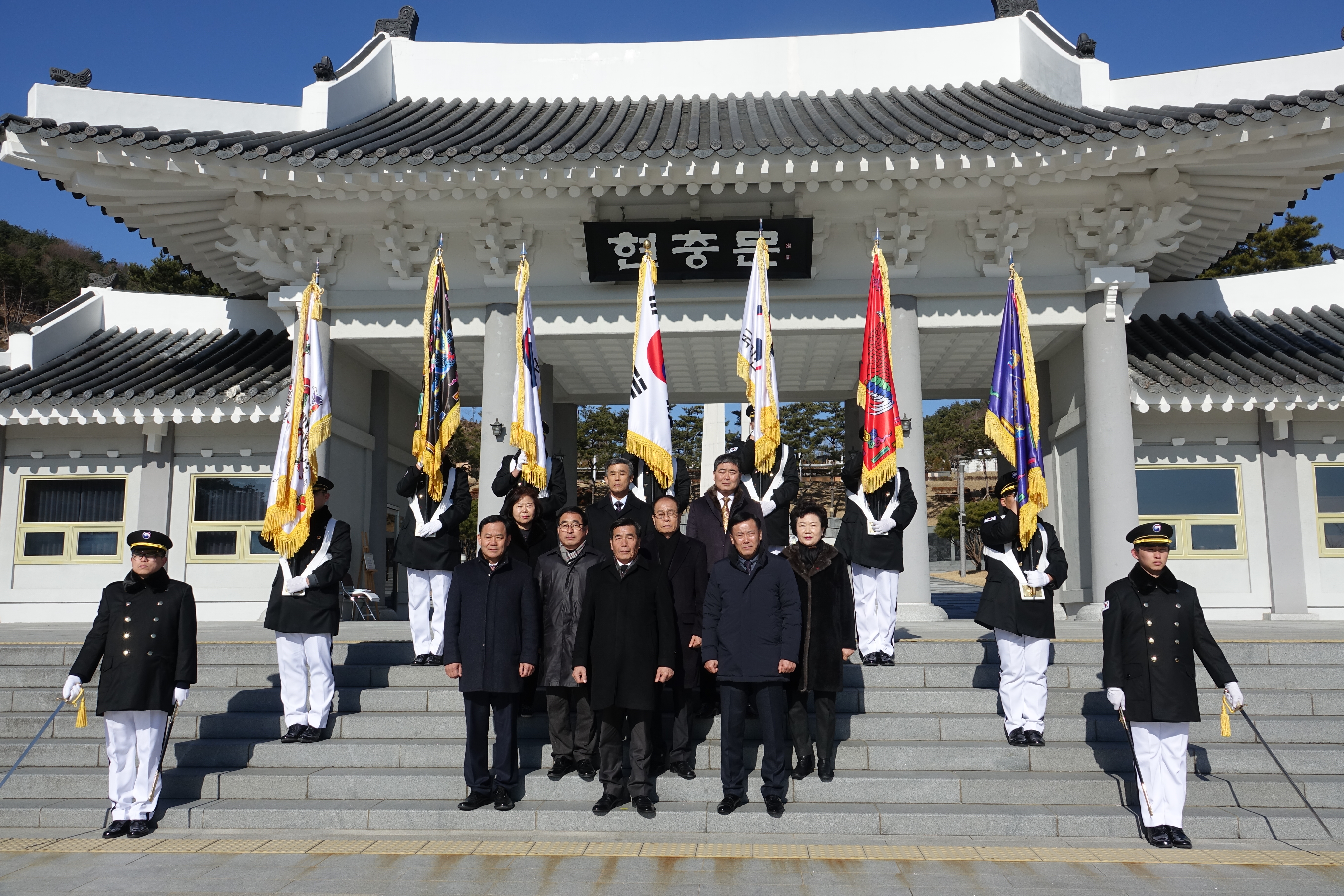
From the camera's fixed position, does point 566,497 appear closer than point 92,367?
Yes

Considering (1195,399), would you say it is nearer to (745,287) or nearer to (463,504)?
(745,287)

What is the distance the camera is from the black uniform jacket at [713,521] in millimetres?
6805

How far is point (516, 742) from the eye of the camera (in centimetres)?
577

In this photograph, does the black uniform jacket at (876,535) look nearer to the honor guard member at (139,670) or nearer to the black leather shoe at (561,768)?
the black leather shoe at (561,768)

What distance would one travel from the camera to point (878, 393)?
26.3 ft

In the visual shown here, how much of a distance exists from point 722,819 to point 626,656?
109cm

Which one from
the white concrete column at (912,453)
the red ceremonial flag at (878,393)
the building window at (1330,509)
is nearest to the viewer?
the red ceremonial flag at (878,393)

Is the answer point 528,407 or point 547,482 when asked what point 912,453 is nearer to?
point 547,482

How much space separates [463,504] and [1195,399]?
7.78 meters

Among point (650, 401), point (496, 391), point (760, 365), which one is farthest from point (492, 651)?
point (496, 391)

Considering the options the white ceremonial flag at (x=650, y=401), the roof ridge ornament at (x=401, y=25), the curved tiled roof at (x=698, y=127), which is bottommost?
the white ceremonial flag at (x=650, y=401)

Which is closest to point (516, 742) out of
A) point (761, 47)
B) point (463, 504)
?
point (463, 504)

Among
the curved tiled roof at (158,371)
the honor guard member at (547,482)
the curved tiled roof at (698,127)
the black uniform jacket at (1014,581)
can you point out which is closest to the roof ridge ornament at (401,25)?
the curved tiled roof at (698,127)

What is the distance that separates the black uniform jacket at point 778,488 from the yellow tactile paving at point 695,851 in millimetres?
2826
